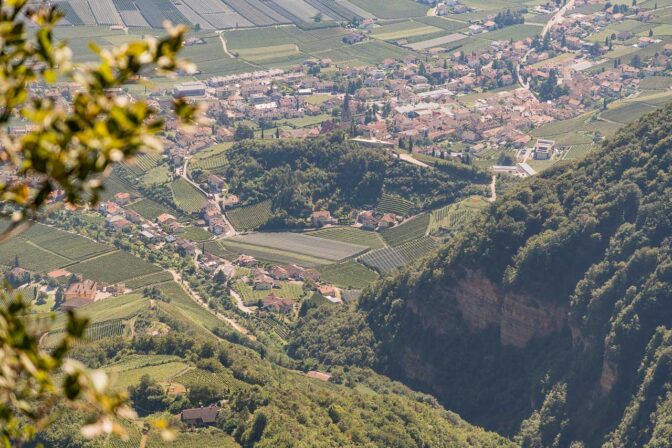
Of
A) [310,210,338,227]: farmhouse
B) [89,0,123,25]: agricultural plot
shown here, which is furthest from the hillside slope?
[89,0,123,25]: agricultural plot

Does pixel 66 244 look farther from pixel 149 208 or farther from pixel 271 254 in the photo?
pixel 271 254

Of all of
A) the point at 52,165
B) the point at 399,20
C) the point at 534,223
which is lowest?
the point at 399,20

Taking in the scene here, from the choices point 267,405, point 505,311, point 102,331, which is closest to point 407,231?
point 505,311

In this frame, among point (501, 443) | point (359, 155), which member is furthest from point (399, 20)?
point (501, 443)

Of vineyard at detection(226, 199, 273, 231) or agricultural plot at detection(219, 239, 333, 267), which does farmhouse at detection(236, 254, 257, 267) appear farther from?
vineyard at detection(226, 199, 273, 231)

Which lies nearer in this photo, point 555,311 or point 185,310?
point 555,311

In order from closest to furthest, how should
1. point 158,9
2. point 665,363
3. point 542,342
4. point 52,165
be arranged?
point 52,165
point 665,363
point 542,342
point 158,9

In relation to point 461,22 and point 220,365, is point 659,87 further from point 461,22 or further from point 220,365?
point 220,365
